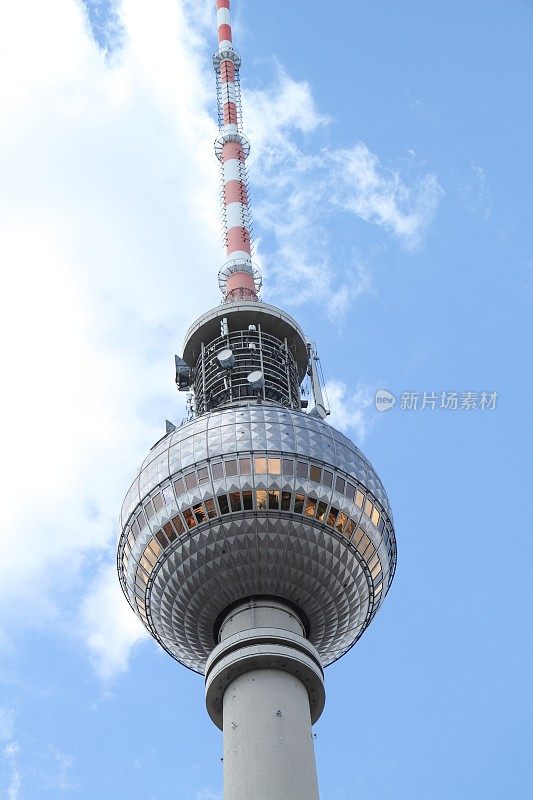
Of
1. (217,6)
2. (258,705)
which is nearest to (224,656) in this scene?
(258,705)

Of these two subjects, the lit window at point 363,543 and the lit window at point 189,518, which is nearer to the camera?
the lit window at point 189,518

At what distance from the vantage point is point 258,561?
160 ft

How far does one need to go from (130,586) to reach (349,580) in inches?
445

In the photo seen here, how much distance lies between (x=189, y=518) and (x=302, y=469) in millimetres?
6052

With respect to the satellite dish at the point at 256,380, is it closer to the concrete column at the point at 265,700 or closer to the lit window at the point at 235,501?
the lit window at the point at 235,501

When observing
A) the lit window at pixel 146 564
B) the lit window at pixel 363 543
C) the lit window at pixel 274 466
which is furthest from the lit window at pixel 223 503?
the lit window at pixel 363 543

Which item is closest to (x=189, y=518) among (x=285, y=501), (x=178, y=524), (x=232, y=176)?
(x=178, y=524)

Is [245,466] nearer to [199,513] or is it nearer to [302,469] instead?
[302,469]

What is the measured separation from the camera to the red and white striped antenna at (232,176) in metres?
68.9

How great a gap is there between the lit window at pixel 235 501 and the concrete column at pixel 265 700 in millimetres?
4831

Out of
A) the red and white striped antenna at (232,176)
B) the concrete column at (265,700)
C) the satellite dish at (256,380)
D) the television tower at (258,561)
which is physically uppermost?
the red and white striped antenna at (232,176)

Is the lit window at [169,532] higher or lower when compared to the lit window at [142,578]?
higher

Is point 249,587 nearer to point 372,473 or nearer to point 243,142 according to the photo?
point 372,473

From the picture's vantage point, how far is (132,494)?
52.8 meters
